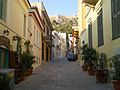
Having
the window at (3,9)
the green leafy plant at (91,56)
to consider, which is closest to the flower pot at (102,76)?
the green leafy plant at (91,56)

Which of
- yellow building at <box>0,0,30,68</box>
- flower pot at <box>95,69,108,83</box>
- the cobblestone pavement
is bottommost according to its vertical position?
the cobblestone pavement

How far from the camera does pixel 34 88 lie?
1224 centimetres

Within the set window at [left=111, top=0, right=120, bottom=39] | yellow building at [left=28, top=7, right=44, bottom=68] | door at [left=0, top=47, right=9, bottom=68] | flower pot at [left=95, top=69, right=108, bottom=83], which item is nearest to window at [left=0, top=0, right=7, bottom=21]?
door at [left=0, top=47, right=9, bottom=68]

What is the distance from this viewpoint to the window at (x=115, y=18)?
515 inches

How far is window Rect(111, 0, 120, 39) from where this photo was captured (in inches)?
515

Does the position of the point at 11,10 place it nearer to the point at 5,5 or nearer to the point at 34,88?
the point at 5,5

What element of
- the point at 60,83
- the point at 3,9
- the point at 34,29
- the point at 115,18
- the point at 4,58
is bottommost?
the point at 60,83

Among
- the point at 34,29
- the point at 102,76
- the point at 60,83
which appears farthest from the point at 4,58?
the point at 34,29

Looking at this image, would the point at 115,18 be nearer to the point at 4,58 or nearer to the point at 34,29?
the point at 4,58

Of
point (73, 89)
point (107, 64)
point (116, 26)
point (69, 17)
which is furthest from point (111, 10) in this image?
point (69, 17)

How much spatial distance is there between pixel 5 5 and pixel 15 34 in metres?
2.47

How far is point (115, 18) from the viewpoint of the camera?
13.6 meters

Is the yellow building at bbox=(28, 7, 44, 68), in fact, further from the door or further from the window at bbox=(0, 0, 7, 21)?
the window at bbox=(0, 0, 7, 21)

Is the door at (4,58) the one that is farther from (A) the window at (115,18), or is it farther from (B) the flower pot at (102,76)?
(A) the window at (115,18)
